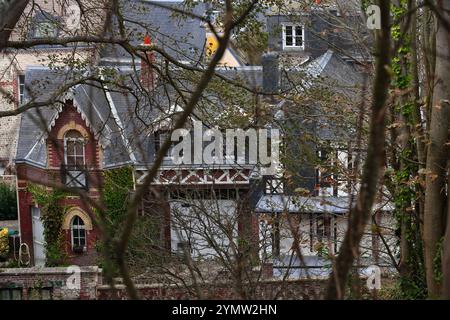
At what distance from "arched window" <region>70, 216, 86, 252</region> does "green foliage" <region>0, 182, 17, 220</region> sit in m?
4.41

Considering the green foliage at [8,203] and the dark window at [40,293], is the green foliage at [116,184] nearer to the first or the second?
the dark window at [40,293]

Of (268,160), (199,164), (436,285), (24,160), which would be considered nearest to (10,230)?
(24,160)

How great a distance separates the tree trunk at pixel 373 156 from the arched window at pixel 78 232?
2040cm

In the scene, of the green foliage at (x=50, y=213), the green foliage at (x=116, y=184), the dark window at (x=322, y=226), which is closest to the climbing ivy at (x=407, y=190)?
the dark window at (x=322, y=226)

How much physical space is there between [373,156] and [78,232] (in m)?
20.8

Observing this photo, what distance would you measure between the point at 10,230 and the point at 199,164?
12.5 meters

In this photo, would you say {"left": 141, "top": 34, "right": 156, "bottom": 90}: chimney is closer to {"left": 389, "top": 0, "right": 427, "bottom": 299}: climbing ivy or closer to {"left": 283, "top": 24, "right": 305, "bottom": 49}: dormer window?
{"left": 389, "top": 0, "right": 427, "bottom": 299}: climbing ivy

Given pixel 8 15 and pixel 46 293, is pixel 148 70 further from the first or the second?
pixel 46 293

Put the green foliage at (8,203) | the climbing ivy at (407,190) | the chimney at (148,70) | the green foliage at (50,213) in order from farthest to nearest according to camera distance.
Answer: the green foliage at (8,203)
the green foliage at (50,213)
the chimney at (148,70)
the climbing ivy at (407,190)

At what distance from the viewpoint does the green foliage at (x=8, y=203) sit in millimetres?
26500

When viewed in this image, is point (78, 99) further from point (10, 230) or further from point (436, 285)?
point (436, 285)

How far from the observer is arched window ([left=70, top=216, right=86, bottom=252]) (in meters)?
23.0

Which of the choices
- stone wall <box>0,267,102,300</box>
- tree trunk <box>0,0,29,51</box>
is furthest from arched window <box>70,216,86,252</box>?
tree trunk <box>0,0,29,51</box>
